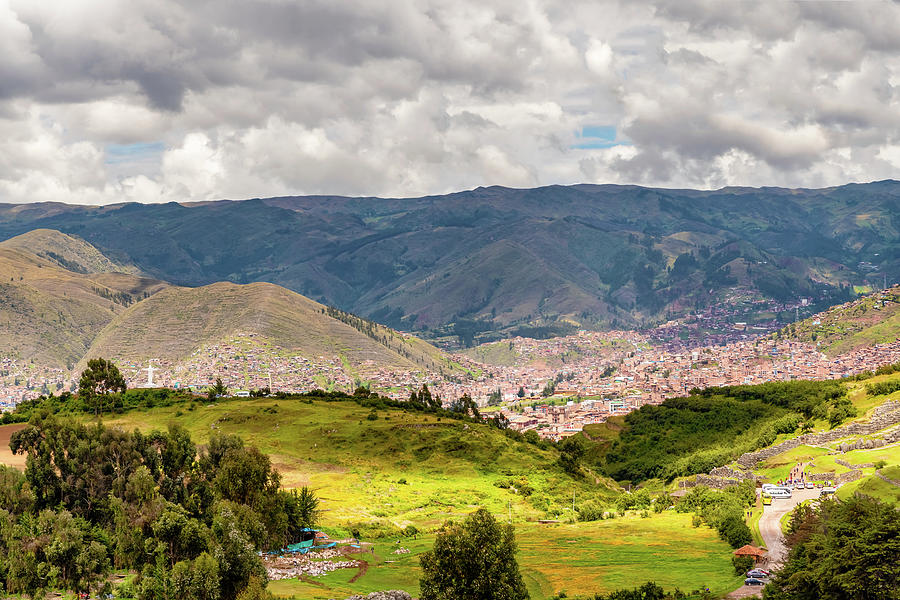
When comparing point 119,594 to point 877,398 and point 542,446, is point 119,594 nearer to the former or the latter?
point 542,446

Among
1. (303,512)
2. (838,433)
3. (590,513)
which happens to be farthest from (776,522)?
(303,512)

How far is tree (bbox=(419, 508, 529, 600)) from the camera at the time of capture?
62.8 meters

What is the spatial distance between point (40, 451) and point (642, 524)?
79.0 meters

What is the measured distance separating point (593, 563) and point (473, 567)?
30.1 metres

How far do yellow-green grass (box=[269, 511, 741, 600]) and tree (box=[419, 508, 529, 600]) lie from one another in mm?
14598

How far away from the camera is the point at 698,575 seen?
79.8m

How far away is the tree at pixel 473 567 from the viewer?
6278 centimetres

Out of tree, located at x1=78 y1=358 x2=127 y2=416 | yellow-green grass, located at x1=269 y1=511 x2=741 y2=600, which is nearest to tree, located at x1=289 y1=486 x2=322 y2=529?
yellow-green grass, located at x1=269 y1=511 x2=741 y2=600

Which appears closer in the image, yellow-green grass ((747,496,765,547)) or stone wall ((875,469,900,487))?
yellow-green grass ((747,496,765,547))

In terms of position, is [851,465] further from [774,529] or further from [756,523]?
[774,529]

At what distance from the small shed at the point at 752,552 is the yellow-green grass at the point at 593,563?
1800 millimetres

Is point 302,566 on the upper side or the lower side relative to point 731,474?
upper

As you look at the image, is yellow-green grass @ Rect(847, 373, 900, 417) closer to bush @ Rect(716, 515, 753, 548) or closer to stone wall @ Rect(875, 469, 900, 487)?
stone wall @ Rect(875, 469, 900, 487)

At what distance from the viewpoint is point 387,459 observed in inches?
5950
